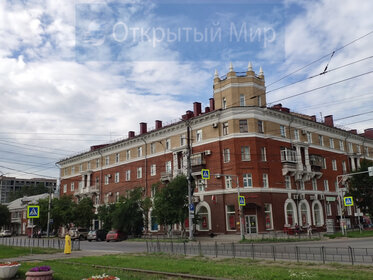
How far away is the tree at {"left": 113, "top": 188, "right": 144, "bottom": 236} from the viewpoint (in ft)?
152

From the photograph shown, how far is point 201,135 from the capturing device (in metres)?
46.5

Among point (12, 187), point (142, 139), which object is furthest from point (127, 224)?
point (12, 187)

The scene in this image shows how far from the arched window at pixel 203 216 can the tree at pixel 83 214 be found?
2153 cm

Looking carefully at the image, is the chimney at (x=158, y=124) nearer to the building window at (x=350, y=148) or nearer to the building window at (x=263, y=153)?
the building window at (x=263, y=153)

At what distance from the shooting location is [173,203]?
4059 centimetres

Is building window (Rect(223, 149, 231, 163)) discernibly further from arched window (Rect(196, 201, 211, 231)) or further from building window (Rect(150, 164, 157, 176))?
building window (Rect(150, 164, 157, 176))

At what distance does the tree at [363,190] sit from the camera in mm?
45688

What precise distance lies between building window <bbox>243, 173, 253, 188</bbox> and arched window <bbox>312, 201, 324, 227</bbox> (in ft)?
37.2

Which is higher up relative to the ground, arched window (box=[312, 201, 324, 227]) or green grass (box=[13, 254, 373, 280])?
arched window (box=[312, 201, 324, 227])

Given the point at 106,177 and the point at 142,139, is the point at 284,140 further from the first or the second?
the point at 106,177

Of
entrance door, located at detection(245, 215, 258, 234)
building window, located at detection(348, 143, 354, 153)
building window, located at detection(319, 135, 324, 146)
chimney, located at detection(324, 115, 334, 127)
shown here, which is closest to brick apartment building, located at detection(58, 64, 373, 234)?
entrance door, located at detection(245, 215, 258, 234)

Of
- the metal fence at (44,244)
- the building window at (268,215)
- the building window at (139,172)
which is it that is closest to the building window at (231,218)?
the building window at (268,215)

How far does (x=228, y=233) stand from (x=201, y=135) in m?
12.2

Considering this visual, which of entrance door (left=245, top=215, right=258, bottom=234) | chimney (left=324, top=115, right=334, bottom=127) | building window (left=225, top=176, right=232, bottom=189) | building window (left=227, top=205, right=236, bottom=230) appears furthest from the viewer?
chimney (left=324, top=115, right=334, bottom=127)
